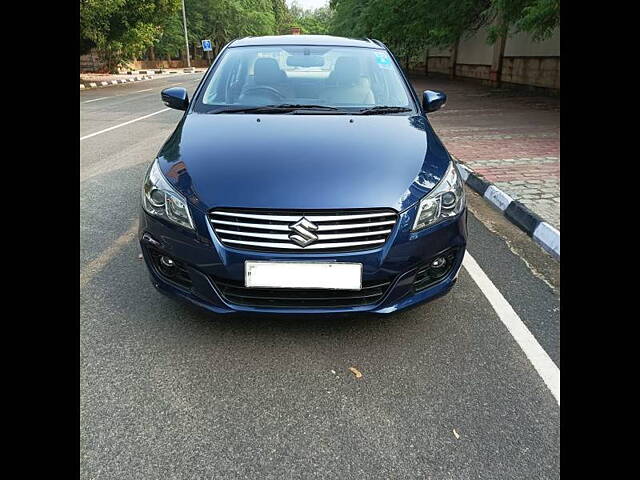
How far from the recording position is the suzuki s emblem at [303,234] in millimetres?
2287

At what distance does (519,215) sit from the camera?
4625 millimetres

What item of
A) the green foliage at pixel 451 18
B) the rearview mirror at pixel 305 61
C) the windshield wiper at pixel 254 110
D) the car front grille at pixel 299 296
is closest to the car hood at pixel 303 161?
the windshield wiper at pixel 254 110

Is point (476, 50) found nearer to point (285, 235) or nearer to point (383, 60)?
point (383, 60)

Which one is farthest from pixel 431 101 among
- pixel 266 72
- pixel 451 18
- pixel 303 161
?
pixel 451 18

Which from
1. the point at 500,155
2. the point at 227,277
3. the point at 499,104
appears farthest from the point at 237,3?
the point at 227,277

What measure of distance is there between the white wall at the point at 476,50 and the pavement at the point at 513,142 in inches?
195

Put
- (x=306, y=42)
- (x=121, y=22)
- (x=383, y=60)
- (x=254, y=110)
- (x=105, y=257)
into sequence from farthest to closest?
(x=121, y=22) < (x=306, y=42) < (x=383, y=60) < (x=105, y=257) < (x=254, y=110)

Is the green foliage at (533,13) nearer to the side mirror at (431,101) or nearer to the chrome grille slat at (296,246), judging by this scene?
the side mirror at (431,101)

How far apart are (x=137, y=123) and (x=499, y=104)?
8.72 metres

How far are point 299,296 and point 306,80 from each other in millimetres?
1978

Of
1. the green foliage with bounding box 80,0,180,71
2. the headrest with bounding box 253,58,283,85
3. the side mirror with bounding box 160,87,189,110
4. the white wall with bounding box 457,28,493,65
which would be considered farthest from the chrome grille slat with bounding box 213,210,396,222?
the green foliage with bounding box 80,0,180,71

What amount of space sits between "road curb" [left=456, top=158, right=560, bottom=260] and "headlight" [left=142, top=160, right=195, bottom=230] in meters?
2.78

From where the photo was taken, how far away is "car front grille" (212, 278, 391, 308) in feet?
7.78
